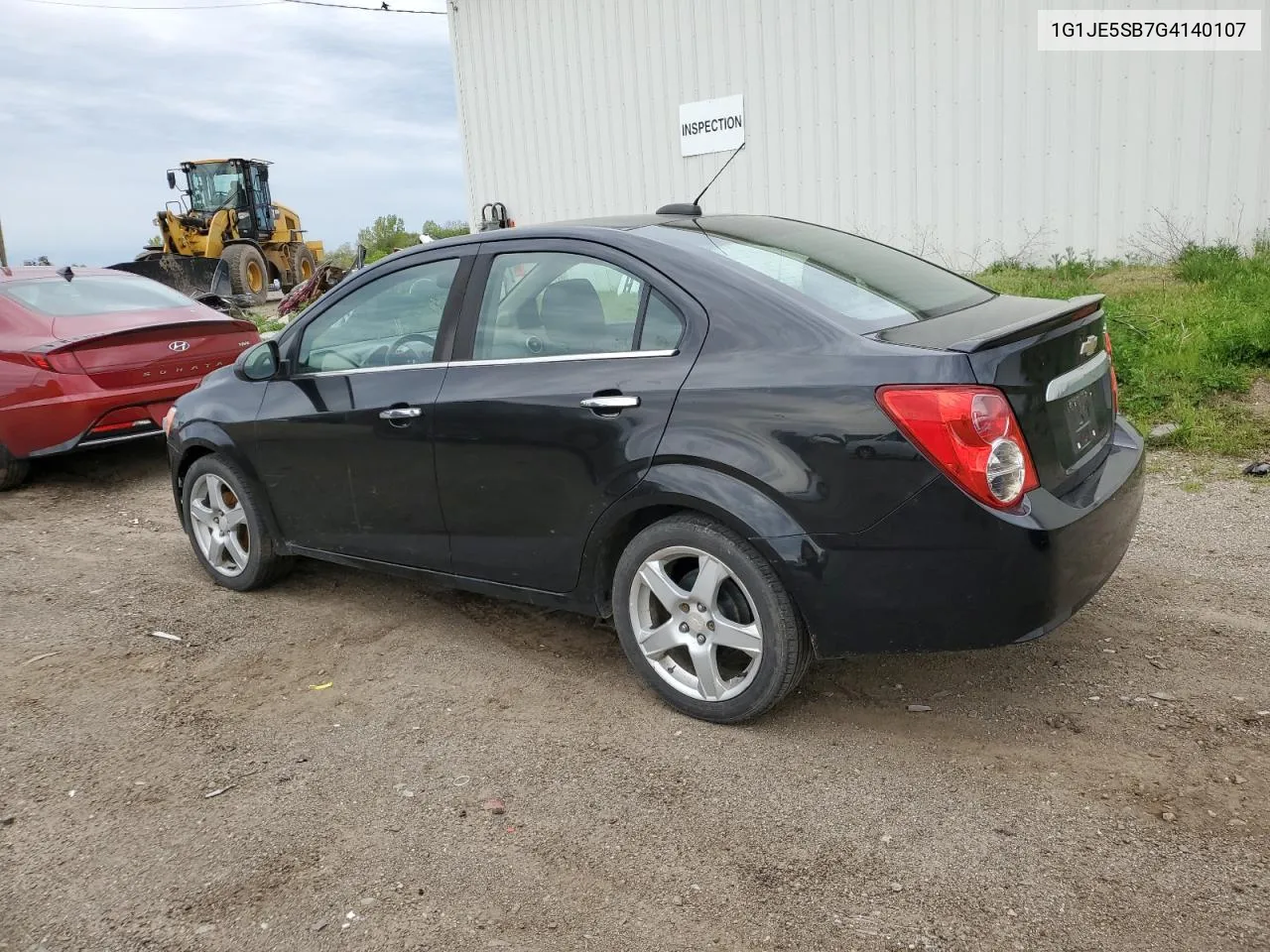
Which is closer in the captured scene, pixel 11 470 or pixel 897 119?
pixel 11 470

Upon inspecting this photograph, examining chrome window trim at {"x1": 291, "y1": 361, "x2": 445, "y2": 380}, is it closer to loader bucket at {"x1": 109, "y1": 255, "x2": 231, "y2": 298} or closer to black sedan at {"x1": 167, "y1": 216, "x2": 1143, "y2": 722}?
black sedan at {"x1": 167, "y1": 216, "x2": 1143, "y2": 722}

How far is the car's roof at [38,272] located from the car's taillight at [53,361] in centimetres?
110

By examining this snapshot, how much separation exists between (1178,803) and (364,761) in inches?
94.3

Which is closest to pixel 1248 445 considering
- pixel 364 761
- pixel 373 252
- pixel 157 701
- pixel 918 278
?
pixel 918 278

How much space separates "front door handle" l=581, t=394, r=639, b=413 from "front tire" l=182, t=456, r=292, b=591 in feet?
6.76

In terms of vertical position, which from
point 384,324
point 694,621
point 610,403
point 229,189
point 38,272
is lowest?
point 694,621

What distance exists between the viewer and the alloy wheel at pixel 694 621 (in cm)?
326

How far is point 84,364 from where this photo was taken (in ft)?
22.6

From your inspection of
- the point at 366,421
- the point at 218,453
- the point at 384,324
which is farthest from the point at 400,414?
the point at 218,453

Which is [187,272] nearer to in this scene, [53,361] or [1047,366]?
[53,361]

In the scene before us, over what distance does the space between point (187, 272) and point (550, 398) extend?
1791 centimetres

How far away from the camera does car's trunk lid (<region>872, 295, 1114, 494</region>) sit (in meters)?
2.91

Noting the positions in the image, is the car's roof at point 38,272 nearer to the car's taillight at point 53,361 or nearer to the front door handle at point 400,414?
the car's taillight at point 53,361

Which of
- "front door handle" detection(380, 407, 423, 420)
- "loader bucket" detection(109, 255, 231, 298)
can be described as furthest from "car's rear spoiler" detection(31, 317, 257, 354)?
"loader bucket" detection(109, 255, 231, 298)
